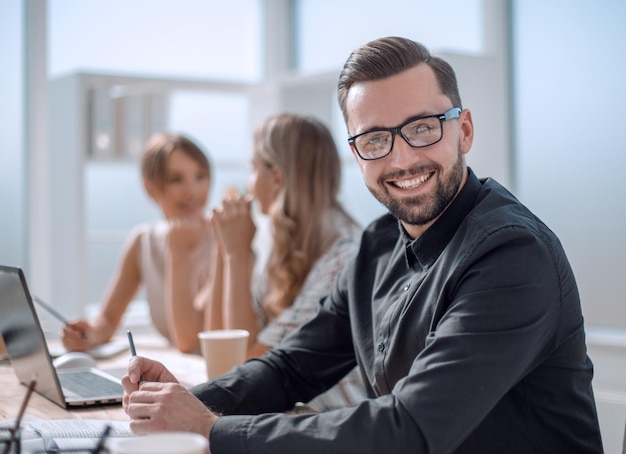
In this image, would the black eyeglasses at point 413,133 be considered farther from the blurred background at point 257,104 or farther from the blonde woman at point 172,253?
the blurred background at point 257,104

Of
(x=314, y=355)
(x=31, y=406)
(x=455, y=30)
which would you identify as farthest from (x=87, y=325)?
(x=455, y=30)

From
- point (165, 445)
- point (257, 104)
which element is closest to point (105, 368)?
point (165, 445)

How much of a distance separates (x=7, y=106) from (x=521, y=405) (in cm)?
335

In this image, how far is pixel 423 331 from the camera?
1.27m

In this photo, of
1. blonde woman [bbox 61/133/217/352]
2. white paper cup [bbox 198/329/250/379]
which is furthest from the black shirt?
blonde woman [bbox 61/133/217/352]

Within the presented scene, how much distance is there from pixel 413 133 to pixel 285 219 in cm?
94

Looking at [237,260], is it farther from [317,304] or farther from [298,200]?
[317,304]

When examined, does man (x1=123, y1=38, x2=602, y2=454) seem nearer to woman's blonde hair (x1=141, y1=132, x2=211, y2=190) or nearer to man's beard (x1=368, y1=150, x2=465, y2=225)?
man's beard (x1=368, y1=150, x2=465, y2=225)

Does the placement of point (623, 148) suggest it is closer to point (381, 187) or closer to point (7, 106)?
point (381, 187)

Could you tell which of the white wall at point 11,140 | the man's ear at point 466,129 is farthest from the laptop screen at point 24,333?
the white wall at point 11,140

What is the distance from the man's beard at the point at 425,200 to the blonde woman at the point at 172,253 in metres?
Result: 1.23

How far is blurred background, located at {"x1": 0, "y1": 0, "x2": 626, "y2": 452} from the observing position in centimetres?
303

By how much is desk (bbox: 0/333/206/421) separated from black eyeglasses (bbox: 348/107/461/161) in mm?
666

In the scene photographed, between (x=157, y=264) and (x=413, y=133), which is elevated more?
(x=413, y=133)
